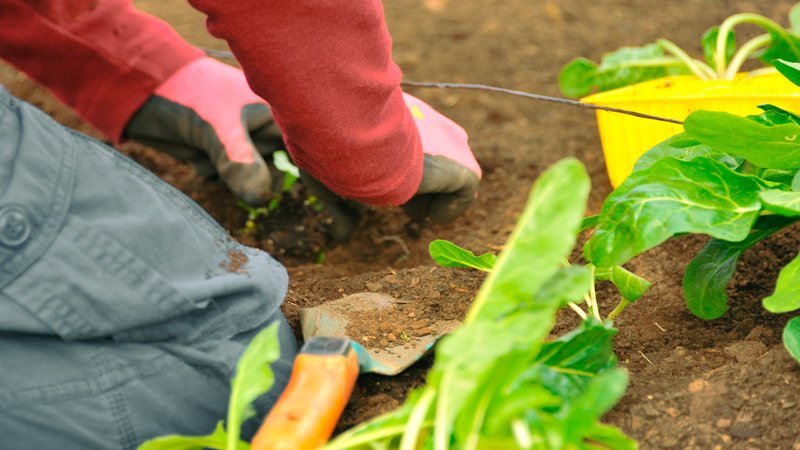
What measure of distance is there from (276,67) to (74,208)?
324 mm

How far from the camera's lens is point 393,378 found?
3.94 feet

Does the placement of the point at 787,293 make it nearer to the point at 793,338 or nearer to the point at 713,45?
the point at 793,338

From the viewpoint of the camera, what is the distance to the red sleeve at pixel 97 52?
6.14 ft

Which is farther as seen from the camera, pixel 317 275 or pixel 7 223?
pixel 317 275

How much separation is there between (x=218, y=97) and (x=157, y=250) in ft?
2.81

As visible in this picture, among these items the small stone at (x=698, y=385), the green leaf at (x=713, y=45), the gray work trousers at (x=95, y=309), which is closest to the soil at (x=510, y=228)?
the small stone at (x=698, y=385)

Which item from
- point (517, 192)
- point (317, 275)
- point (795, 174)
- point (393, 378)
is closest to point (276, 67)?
point (393, 378)

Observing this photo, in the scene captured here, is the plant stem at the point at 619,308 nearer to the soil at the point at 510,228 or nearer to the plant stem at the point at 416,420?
the soil at the point at 510,228

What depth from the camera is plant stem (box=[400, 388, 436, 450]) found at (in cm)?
84

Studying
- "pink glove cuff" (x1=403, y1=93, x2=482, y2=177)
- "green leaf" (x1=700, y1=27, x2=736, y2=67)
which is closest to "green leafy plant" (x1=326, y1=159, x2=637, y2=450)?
"pink glove cuff" (x1=403, y1=93, x2=482, y2=177)

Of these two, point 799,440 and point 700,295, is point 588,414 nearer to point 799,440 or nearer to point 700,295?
point 799,440

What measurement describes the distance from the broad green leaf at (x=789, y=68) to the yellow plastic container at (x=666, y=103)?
0.12 metres

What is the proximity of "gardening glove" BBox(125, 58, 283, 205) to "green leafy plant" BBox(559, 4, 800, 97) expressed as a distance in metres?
0.70

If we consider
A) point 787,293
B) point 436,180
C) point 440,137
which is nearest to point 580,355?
point 787,293
